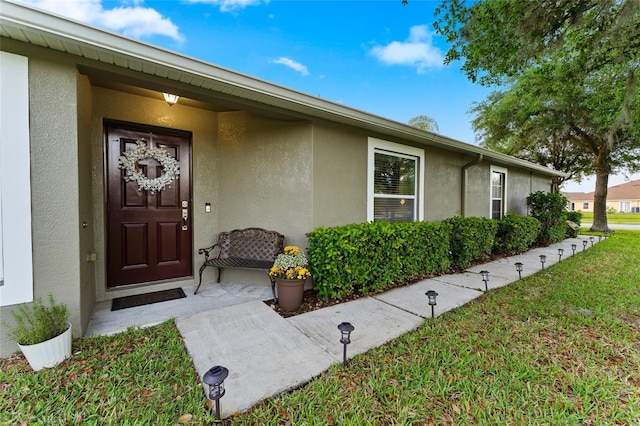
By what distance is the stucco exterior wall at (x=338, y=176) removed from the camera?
12.8ft

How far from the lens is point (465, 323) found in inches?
114

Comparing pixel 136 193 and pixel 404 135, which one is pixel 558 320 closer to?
pixel 404 135

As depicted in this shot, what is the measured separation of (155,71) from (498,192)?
8991 millimetres

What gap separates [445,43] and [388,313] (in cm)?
437

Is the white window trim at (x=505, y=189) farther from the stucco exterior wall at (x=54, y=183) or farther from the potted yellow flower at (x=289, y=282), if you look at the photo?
the stucco exterior wall at (x=54, y=183)

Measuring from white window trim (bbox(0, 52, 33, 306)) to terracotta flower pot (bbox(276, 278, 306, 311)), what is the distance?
2.25 m

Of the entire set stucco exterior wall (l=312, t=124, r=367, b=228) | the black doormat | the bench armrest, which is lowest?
the black doormat

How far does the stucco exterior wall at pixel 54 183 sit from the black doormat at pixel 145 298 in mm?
882

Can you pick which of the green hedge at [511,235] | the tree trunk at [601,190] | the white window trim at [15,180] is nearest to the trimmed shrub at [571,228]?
the tree trunk at [601,190]

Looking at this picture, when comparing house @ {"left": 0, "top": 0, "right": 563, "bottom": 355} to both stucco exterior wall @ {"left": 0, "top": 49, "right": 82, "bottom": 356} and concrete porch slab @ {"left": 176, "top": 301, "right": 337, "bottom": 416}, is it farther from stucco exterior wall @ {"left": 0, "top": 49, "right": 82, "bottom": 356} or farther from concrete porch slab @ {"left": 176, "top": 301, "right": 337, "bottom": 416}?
concrete porch slab @ {"left": 176, "top": 301, "right": 337, "bottom": 416}

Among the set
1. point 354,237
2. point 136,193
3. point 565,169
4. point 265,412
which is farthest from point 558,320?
point 565,169

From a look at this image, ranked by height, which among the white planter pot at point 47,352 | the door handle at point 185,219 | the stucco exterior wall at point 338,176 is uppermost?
the stucco exterior wall at point 338,176

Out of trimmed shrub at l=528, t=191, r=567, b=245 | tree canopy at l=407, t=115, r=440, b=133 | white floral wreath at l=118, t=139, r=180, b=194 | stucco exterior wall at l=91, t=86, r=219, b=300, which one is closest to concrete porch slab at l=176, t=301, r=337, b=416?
stucco exterior wall at l=91, t=86, r=219, b=300

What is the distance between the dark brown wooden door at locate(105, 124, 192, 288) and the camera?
3.49 m
